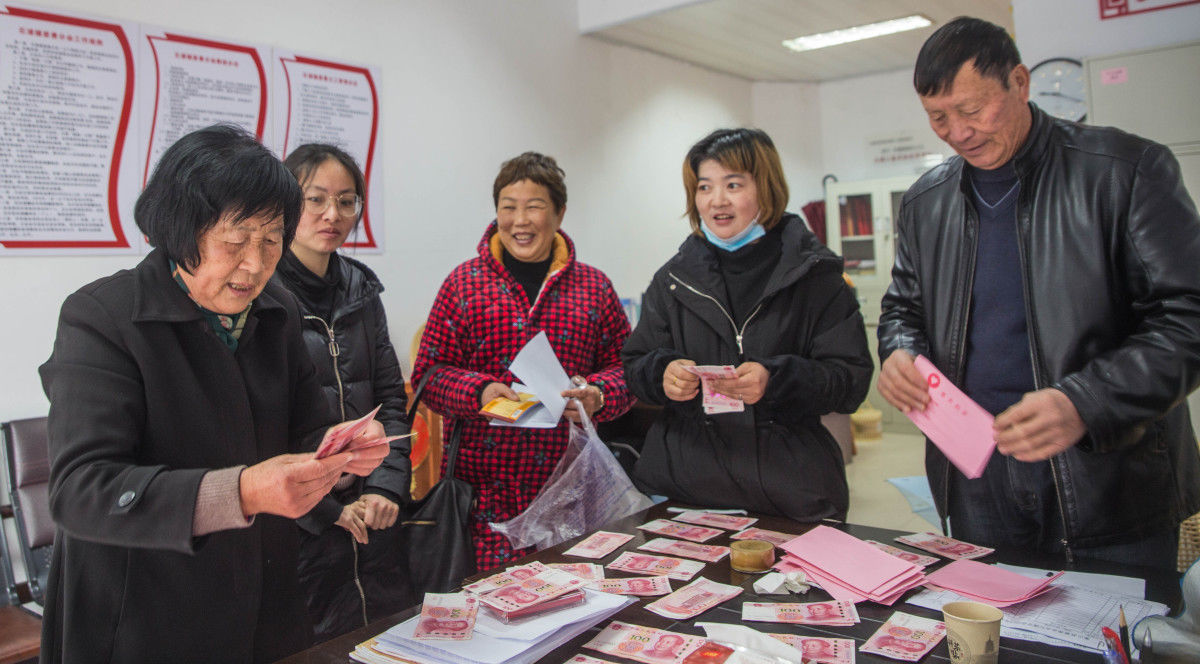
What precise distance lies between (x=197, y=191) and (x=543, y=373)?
1.14 meters

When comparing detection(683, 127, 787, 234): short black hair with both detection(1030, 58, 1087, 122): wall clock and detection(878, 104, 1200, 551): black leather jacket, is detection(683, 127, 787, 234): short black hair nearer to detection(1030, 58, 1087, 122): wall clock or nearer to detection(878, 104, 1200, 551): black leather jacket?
detection(878, 104, 1200, 551): black leather jacket

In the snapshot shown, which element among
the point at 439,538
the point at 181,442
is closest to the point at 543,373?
the point at 439,538

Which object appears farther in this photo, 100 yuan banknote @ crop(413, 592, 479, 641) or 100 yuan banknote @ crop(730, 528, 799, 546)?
100 yuan banknote @ crop(730, 528, 799, 546)

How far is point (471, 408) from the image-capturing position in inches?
89.5

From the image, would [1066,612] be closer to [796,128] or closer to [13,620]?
[13,620]

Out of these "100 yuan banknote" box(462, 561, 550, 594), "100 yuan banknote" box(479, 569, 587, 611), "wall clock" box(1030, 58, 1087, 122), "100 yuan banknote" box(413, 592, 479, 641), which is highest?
"wall clock" box(1030, 58, 1087, 122)

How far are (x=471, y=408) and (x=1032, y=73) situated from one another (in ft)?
10.2

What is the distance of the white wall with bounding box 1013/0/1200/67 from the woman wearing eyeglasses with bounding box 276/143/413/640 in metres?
3.19

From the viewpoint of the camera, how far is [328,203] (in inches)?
85.9

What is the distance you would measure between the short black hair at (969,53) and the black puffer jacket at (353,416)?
1.53 m

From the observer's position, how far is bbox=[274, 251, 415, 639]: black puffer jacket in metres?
1.96

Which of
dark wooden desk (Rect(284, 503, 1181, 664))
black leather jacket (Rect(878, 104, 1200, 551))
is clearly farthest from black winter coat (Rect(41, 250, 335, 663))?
black leather jacket (Rect(878, 104, 1200, 551))

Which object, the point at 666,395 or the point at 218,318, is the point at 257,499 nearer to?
the point at 218,318

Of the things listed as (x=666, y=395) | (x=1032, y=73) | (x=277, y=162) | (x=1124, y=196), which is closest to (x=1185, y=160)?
(x=1032, y=73)
